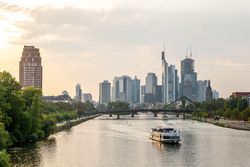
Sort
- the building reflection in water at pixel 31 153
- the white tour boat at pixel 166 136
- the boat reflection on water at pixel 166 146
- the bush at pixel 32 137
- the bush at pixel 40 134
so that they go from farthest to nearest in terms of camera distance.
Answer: the white tour boat at pixel 166 136 < the bush at pixel 40 134 < the bush at pixel 32 137 < the boat reflection on water at pixel 166 146 < the building reflection in water at pixel 31 153

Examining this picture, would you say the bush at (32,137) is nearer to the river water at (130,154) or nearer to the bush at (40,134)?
the river water at (130,154)

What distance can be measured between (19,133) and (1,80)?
7990 mm

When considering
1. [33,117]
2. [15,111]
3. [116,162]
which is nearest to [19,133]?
[15,111]

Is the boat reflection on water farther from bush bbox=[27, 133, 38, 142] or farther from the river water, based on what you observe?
bush bbox=[27, 133, 38, 142]

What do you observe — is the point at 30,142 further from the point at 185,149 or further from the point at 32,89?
the point at 185,149

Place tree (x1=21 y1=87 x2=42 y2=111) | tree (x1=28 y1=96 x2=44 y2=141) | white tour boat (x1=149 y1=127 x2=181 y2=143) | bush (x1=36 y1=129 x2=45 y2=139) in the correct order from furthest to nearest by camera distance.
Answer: white tour boat (x1=149 y1=127 x2=181 y2=143)
tree (x1=21 y1=87 x2=42 y2=111)
bush (x1=36 y1=129 x2=45 y2=139)
tree (x1=28 y1=96 x2=44 y2=141)

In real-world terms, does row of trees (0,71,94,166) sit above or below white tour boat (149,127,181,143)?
above

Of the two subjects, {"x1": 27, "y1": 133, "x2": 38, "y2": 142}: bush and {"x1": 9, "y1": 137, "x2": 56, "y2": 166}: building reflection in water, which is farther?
{"x1": 27, "y1": 133, "x2": 38, "y2": 142}: bush

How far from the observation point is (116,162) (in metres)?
64.9

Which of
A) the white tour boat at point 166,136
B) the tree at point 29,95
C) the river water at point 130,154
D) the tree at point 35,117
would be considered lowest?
the river water at point 130,154

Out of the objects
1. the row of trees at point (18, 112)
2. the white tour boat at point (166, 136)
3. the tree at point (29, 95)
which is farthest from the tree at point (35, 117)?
the white tour boat at point (166, 136)

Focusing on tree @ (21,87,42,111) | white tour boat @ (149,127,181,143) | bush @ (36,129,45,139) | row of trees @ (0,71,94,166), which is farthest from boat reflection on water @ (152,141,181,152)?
tree @ (21,87,42,111)

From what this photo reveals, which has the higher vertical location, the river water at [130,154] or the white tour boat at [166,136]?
the white tour boat at [166,136]

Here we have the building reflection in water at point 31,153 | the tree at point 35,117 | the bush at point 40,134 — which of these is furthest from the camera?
the bush at point 40,134
